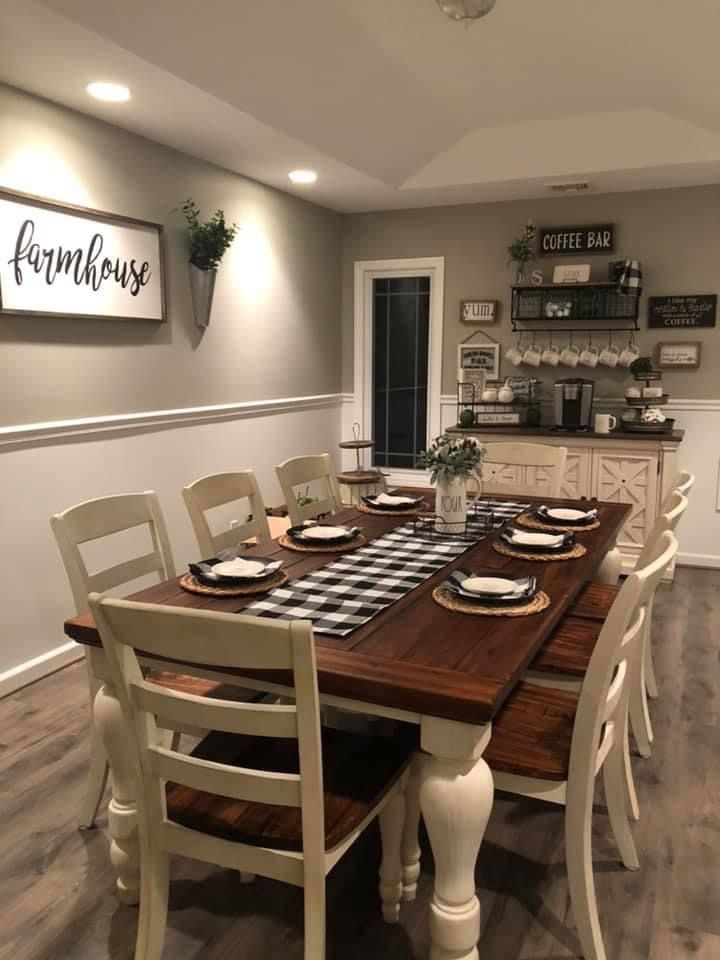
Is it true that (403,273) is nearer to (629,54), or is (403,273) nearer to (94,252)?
(629,54)

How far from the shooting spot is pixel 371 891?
6.17 feet

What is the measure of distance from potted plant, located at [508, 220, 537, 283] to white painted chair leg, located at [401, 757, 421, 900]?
3.77m

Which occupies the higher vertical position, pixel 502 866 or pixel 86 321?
pixel 86 321

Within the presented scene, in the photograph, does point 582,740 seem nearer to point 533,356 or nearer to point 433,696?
point 433,696

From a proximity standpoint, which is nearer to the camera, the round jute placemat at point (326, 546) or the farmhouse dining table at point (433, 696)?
the farmhouse dining table at point (433, 696)

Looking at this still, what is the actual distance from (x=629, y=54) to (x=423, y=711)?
3.14 m

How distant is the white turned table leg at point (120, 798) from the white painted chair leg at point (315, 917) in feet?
1.69

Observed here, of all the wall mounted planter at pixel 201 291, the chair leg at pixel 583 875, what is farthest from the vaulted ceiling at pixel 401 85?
the chair leg at pixel 583 875

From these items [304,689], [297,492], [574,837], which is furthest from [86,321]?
[574,837]

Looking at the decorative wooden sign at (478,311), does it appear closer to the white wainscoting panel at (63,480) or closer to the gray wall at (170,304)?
the gray wall at (170,304)

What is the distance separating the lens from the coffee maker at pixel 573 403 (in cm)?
461

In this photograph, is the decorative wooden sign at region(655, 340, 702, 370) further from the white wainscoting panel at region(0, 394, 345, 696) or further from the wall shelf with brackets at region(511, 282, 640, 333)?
the white wainscoting panel at region(0, 394, 345, 696)

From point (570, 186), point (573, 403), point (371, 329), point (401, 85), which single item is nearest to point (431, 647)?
point (401, 85)

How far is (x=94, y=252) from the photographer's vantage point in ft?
10.6
